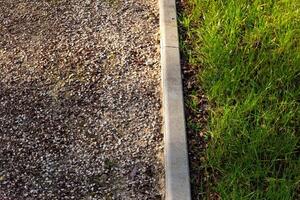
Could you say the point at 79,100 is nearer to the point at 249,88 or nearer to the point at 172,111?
the point at 172,111

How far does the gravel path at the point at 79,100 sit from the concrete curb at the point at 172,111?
0.11 meters

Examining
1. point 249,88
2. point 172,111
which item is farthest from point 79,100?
point 249,88

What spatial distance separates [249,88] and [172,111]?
0.51 m

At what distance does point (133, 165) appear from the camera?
2896 millimetres

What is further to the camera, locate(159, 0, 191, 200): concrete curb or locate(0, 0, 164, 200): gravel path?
locate(0, 0, 164, 200): gravel path

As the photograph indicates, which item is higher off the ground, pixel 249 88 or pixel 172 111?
pixel 249 88

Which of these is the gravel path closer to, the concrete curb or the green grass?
the concrete curb

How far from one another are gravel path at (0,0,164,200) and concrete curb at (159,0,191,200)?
0.35ft

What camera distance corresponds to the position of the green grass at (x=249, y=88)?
2.78 m

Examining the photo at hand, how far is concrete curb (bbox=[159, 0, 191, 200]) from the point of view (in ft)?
8.84

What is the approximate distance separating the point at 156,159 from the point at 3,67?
1218 mm

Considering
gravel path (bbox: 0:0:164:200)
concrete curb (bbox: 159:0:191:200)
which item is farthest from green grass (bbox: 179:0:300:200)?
gravel path (bbox: 0:0:164:200)

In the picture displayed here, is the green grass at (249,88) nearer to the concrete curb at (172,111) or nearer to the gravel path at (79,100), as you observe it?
the concrete curb at (172,111)

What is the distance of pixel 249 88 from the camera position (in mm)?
3221
